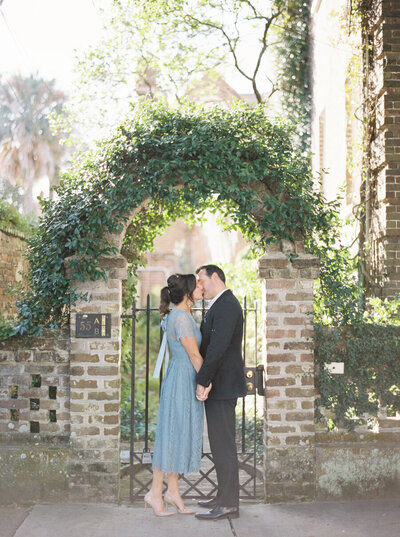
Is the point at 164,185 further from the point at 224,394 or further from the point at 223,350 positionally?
the point at 224,394

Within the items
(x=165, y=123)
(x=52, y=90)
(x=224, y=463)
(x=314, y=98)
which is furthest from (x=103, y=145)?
(x=52, y=90)

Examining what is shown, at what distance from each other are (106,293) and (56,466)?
5.23ft

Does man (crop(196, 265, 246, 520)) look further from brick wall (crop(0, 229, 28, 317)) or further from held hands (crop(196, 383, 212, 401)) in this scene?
brick wall (crop(0, 229, 28, 317))

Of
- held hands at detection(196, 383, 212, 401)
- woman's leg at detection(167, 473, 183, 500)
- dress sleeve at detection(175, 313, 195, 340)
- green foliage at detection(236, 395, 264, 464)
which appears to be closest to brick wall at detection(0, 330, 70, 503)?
woman's leg at detection(167, 473, 183, 500)

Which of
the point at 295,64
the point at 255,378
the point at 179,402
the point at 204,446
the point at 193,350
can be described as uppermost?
the point at 295,64

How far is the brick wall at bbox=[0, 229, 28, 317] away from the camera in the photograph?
30.8 ft

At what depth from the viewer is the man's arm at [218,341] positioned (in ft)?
15.7

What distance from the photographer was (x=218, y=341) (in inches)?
189

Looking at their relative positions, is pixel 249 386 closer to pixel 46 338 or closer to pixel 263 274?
pixel 263 274

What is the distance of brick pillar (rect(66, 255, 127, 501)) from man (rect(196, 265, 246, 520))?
0.89 metres

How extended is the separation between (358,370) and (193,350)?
5.41 ft

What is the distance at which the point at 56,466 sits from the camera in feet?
17.4

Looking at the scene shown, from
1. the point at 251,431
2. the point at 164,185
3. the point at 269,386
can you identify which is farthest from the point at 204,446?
the point at 164,185

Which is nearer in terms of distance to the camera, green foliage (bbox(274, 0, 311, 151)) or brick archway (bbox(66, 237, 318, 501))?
brick archway (bbox(66, 237, 318, 501))
